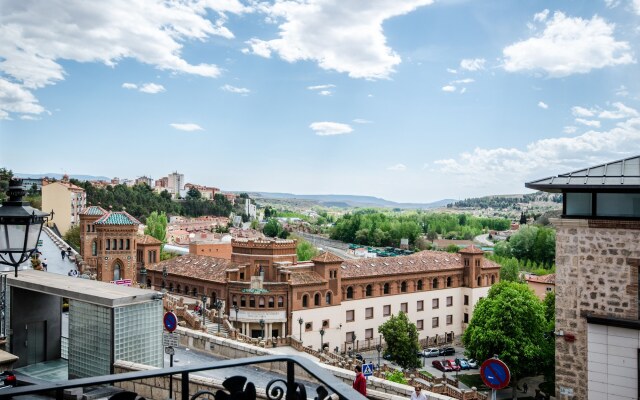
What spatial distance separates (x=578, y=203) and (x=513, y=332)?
2247 centimetres

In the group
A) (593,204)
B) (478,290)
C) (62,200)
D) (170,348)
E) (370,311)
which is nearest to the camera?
(593,204)

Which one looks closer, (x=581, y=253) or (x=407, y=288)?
(x=581, y=253)

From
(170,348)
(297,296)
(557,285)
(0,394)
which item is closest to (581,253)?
(557,285)

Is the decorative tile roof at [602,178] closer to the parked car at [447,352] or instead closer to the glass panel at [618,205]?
the glass panel at [618,205]

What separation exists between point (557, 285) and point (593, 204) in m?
1.74

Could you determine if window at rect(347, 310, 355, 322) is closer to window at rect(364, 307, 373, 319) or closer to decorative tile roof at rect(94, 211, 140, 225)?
window at rect(364, 307, 373, 319)

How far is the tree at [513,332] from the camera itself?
30.5 m

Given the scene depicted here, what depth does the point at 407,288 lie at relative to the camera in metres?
46.4

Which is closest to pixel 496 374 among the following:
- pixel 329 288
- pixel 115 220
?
pixel 329 288

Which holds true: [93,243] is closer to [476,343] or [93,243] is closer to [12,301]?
[476,343]

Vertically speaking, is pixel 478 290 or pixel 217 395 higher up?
pixel 217 395

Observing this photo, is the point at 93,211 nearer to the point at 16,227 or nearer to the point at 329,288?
the point at 329,288

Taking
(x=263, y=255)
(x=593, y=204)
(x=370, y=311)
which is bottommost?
(x=370, y=311)

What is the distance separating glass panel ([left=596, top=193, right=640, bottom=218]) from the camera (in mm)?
9938
